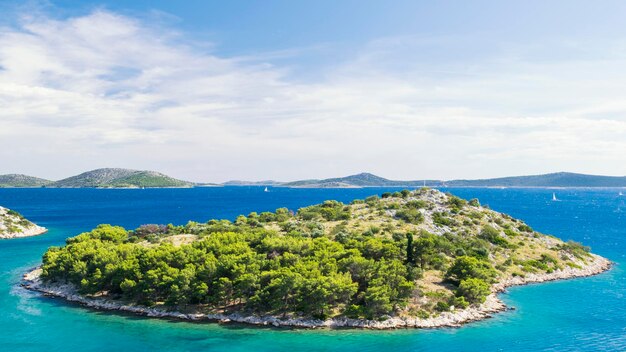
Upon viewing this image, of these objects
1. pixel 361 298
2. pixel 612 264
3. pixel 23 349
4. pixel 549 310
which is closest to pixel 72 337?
pixel 23 349

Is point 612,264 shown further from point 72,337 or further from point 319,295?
point 72,337

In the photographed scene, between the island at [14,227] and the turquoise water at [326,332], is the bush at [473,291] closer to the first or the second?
the turquoise water at [326,332]

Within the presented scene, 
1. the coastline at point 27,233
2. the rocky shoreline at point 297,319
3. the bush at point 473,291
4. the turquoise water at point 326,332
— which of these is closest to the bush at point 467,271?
the rocky shoreline at point 297,319

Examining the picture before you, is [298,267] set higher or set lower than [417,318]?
higher

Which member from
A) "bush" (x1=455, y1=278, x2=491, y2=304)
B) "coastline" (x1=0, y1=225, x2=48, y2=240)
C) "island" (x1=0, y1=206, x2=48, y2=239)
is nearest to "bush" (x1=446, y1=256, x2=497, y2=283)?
"bush" (x1=455, y1=278, x2=491, y2=304)

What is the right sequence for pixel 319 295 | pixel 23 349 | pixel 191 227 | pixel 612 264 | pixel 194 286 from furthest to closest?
pixel 191 227 → pixel 612 264 → pixel 194 286 → pixel 319 295 → pixel 23 349

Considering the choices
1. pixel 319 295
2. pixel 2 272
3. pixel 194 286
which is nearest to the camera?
pixel 319 295
